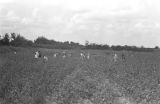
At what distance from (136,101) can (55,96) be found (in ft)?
9.79

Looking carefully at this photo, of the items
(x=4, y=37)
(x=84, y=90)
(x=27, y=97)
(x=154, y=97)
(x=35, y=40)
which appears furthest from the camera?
(x=35, y=40)

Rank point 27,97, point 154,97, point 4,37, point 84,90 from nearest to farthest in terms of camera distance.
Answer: point 27,97
point 154,97
point 84,90
point 4,37

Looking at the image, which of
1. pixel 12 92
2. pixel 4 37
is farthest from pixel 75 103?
pixel 4 37

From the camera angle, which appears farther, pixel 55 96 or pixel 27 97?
pixel 55 96

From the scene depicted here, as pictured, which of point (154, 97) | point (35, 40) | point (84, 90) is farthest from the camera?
point (35, 40)

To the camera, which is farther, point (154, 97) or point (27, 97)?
point (154, 97)

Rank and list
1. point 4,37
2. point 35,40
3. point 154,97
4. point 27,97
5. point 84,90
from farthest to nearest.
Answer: point 35,40 → point 4,37 → point 84,90 → point 154,97 → point 27,97

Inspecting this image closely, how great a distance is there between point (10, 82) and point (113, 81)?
5.29 metres

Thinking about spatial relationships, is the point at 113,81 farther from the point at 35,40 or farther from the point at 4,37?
the point at 35,40

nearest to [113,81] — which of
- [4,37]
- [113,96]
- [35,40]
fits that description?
[113,96]

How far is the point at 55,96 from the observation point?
35.2 feet

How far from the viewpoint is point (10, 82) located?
1210cm

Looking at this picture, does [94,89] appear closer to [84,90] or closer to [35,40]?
[84,90]

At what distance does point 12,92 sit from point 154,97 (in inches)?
203
